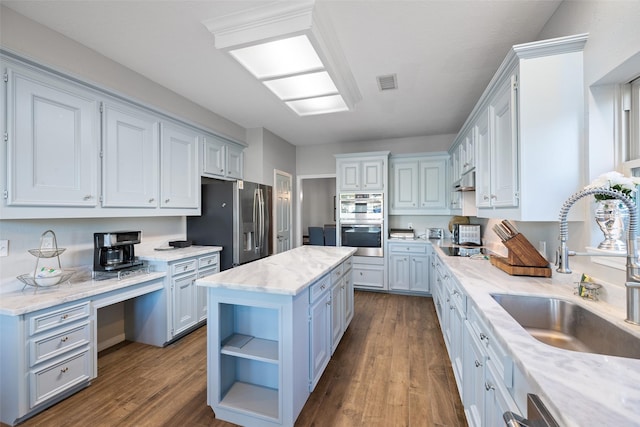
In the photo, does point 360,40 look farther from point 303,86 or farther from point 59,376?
point 59,376

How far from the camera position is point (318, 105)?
9.28 ft

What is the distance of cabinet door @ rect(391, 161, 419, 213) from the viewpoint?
4.55 meters

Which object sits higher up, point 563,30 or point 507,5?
point 507,5

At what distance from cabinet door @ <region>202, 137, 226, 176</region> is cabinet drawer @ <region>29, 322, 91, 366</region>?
2.00m

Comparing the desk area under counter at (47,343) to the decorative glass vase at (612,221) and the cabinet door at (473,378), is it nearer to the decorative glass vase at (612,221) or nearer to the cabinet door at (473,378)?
the cabinet door at (473,378)

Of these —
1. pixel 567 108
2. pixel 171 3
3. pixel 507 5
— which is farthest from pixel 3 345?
pixel 507 5

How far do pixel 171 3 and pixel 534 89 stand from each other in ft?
7.79

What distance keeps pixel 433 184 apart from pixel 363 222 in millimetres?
1344

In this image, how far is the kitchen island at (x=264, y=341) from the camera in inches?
63.1

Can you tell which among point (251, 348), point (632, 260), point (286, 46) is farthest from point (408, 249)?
point (286, 46)

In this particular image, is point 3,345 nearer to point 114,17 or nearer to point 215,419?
point 215,419

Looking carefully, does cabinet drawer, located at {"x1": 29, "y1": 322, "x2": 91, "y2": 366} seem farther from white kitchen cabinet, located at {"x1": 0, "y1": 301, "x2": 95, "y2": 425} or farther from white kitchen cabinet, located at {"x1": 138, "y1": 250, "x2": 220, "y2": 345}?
white kitchen cabinet, located at {"x1": 138, "y1": 250, "x2": 220, "y2": 345}

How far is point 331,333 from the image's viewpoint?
91.5 inches

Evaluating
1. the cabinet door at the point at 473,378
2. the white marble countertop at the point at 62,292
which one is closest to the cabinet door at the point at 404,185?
the cabinet door at the point at 473,378
